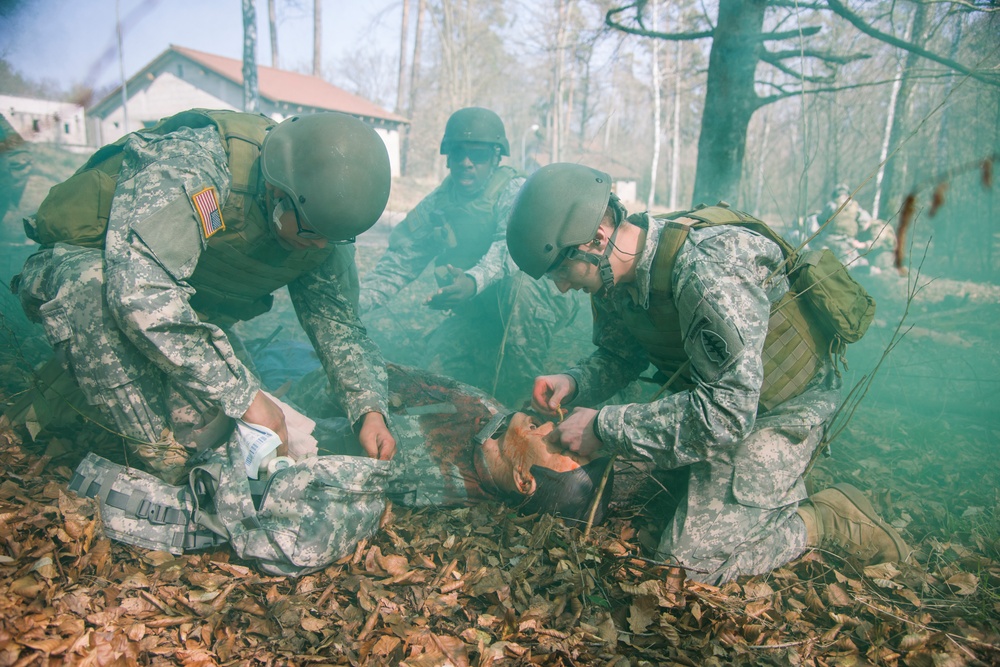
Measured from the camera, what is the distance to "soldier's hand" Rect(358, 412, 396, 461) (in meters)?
2.98

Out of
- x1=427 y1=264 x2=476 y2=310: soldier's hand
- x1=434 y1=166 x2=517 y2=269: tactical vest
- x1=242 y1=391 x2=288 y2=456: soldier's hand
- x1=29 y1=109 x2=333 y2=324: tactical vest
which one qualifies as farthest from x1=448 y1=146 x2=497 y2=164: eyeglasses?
x1=242 y1=391 x2=288 y2=456: soldier's hand

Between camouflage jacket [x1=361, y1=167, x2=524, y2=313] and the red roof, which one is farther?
the red roof

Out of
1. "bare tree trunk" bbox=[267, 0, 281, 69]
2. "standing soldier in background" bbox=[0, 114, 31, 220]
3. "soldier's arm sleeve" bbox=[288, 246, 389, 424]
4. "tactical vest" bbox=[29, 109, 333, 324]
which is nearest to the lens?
"tactical vest" bbox=[29, 109, 333, 324]

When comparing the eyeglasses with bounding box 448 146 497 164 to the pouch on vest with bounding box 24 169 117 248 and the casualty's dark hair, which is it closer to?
the pouch on vest with bounding box 24 169 117 248

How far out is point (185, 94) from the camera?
2350 cm

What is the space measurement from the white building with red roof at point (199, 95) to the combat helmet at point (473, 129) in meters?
17.4

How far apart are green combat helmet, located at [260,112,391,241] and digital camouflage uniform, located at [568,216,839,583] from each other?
125 centimetres

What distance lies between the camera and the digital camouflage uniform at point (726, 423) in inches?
93.5

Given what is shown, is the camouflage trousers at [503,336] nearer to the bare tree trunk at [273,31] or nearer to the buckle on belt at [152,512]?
the buckle on belt at [152,512]

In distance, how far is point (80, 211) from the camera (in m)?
2.82

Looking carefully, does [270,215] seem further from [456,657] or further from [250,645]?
[456,657]

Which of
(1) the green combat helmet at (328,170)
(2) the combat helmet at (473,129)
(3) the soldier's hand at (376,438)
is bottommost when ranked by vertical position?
(3) the soldier's hand at (376,438)

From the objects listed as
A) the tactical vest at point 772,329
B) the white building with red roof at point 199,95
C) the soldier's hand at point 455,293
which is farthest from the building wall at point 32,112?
the white building with red roof at point 199,95

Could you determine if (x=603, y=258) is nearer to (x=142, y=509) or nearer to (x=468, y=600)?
(x=468, y=600)
